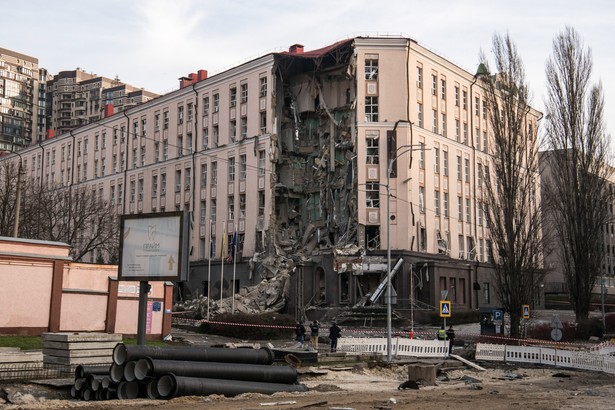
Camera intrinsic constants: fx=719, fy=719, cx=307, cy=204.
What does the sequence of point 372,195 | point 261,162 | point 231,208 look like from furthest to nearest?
point 231,208
point 261,162
point 372,195

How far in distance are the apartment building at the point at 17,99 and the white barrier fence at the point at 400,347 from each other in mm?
134238

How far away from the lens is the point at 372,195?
192 ft

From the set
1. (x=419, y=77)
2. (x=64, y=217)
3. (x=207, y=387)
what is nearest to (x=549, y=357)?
(x=207, y=387)

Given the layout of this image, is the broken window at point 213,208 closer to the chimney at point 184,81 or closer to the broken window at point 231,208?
the broken window at point 231,208

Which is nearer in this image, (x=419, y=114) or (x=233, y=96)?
(x=419, y=114)

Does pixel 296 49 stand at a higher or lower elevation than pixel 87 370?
higher

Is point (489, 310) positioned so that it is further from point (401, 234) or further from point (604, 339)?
point (401, 234)

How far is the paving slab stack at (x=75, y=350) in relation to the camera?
73.6 ft

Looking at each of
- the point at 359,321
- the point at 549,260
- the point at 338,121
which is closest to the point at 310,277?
the point at 359,321

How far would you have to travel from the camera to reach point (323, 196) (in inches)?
2485

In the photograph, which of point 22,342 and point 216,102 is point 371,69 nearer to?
point 216,102

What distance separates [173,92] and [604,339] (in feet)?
160

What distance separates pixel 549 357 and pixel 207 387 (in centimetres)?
1913

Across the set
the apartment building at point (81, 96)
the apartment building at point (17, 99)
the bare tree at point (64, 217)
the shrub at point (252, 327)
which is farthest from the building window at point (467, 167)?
the apartment building at point (17, 99)
